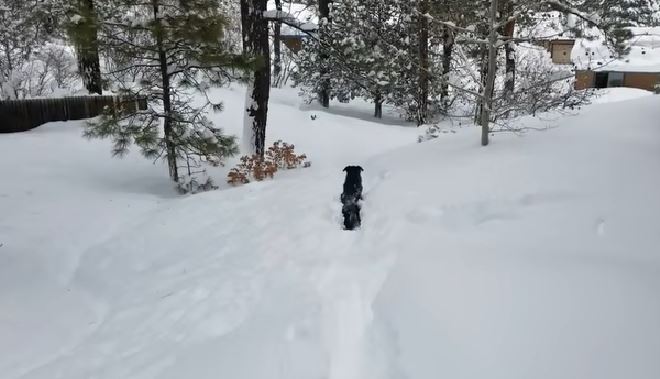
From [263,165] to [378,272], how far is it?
15.8ft

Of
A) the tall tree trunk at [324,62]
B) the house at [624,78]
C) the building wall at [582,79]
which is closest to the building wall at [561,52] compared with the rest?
the house at [624,78]

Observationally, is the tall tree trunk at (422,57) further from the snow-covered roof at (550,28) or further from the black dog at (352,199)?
the black dog at (352,199)

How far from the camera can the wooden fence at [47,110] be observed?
950cm

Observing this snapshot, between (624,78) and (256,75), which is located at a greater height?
(256,75)

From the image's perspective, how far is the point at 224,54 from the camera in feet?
24.8

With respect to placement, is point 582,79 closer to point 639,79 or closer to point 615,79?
point 639,79

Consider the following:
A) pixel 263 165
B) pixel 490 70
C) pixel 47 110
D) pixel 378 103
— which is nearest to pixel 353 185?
pixel 490 70

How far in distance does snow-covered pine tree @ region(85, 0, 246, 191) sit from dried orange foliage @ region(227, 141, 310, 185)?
36 cm

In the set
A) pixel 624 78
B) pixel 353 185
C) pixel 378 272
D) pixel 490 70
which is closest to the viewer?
pixel 378 272

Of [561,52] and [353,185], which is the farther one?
[561,52]

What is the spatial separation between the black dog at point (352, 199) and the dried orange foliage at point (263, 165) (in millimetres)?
2997

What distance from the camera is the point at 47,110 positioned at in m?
10.5

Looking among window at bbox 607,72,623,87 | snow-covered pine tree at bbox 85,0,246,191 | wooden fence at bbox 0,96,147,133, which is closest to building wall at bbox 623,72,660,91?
window at bbox 607,72,623,87

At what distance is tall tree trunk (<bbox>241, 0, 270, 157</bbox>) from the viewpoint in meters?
8.61
